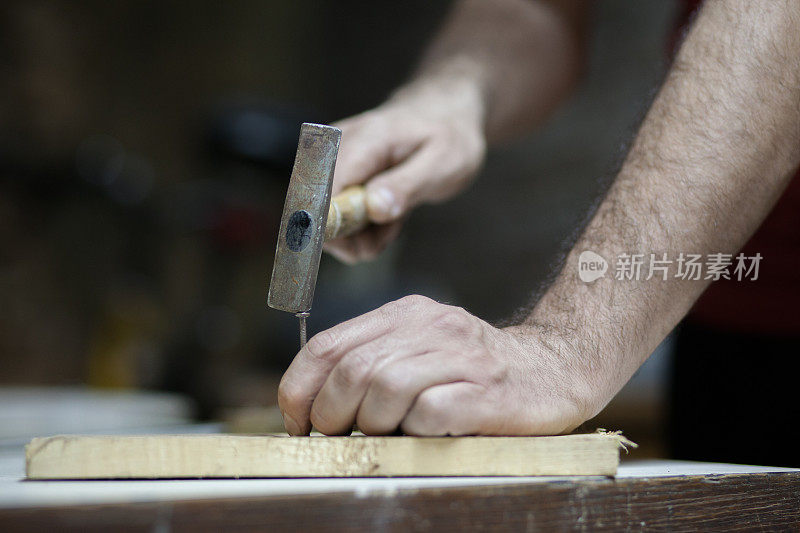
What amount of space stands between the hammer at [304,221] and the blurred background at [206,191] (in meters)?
2.29

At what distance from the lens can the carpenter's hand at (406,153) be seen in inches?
45.9

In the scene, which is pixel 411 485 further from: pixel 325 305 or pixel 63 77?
pixel 63 77

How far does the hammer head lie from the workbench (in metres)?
0.25

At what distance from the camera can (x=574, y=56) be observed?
1611 millimetres

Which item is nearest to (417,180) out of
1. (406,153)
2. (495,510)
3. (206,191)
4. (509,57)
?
(406,153)

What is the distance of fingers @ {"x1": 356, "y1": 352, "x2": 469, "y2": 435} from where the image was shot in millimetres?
625

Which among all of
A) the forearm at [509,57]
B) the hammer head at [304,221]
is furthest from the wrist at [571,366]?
the forearm at [509,57]

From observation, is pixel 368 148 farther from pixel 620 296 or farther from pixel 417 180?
pixel 620 296

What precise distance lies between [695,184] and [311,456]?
19.4 inches

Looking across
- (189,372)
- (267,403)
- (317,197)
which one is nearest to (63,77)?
(189,372)

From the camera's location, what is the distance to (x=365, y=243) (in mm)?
1256

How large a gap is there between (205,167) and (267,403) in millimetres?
1845

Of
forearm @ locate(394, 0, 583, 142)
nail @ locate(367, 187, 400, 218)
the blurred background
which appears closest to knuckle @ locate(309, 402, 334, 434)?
nail @ locate(367, 187, 400, 218)

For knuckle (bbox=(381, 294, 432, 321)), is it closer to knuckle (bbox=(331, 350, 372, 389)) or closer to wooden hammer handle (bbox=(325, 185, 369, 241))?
knuckle (bbox=(331, 350, 372, 389))
